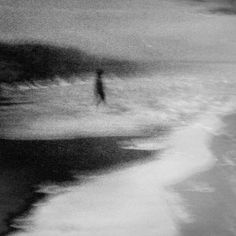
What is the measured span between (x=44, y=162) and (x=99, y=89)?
1249mm

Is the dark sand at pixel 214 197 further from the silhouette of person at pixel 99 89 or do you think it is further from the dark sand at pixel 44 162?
the silhouette of person at pixel 99 89

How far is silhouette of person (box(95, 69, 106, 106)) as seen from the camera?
379 centimetres

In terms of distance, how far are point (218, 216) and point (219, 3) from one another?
4849mm

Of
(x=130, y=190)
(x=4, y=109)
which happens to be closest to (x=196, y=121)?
(x=130, y=190)

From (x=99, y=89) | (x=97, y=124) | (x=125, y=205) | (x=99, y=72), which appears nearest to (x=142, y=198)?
(x=125, y=205)

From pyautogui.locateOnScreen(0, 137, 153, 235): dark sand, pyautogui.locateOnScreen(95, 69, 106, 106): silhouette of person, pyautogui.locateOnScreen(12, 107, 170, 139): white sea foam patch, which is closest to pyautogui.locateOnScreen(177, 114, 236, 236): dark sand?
pyautogui.locateOnScreen(0, 137, 153, 235): dark sand

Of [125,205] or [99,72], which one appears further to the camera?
[99,72]

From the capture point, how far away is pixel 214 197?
2729 mm

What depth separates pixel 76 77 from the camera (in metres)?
4.07

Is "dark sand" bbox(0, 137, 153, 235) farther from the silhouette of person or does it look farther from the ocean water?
the silhouette of person

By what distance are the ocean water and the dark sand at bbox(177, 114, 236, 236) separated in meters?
0.07

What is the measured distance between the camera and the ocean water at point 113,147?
2478mm

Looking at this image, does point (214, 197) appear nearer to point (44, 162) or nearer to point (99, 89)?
point (44, 162)

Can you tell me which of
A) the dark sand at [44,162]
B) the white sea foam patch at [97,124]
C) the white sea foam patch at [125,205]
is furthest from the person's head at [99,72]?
the white sea foam patch at [125,205]
